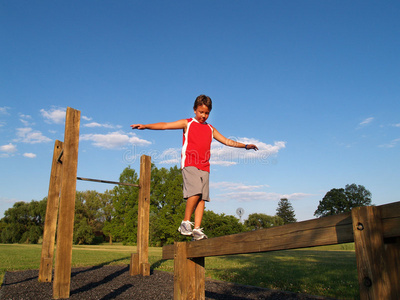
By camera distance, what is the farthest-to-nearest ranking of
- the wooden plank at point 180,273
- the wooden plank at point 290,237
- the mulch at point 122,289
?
the mulch at point 122,289 → the wooden plank at point 180,273 → the wooden plank at point 290,237

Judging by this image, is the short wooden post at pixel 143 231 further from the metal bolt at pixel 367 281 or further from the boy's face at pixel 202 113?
the metal bolt at pixel 367 281

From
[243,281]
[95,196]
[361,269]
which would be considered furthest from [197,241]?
[95,196]

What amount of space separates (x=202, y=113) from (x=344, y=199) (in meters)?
88.7

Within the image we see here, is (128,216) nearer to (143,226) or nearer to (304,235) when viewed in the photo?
(143,226)

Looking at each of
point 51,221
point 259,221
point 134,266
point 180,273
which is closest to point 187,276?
point 180,273

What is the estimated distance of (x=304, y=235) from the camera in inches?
90.3

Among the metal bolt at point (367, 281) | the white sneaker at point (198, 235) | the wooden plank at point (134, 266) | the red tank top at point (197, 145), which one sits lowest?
the wooden plank at point (134, 266)

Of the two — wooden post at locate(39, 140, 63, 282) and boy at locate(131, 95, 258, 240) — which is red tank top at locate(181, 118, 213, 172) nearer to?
boy at locate(131, 95, 258, 240)

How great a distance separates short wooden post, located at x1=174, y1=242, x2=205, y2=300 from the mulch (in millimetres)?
2231

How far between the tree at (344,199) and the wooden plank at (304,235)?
88.2 metres

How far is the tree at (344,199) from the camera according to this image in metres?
82.5

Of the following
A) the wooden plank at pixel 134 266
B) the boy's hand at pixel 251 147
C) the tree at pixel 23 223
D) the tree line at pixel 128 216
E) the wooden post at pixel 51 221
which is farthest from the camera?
the tree at pixel 23 223

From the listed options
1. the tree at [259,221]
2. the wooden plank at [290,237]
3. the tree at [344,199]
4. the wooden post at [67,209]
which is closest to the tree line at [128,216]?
the wooden post at [67,209]

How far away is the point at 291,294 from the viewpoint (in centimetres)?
587
